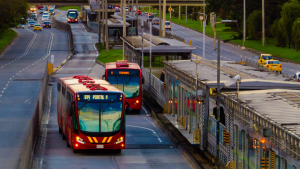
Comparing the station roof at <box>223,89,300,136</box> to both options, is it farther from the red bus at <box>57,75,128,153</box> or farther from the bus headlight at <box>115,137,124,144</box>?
the bus headlight at <box>115,137,124,144</box>

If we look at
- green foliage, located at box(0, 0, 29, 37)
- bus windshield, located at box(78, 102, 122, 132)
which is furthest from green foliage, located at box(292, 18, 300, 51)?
bus windshield, located at box(78, 102, 122, 132)

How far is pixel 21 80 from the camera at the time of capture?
57.0 metres

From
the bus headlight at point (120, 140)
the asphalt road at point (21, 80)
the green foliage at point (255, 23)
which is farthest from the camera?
the green foliage at point (255, 23)

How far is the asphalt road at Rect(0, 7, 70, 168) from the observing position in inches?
1173

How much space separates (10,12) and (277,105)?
2742 inches

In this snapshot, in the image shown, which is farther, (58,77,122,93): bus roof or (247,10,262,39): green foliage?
(247,10,262,39): green foliage

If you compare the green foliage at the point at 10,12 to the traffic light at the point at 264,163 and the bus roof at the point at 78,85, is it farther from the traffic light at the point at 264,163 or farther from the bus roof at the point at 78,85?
the traffic light at the point at 264,163

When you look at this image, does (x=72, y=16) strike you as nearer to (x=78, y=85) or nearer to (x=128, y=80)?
(x=128, y=80)

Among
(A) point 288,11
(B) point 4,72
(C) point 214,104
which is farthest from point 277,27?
(C) point 214,104

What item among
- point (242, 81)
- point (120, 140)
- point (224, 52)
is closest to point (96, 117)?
point (120, 140)

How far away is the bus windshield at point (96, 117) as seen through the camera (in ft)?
80.9

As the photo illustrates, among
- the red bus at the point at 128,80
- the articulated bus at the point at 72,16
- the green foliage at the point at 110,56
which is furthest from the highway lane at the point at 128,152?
the articulated bus at the point at 72,16

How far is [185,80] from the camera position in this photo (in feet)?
92.7

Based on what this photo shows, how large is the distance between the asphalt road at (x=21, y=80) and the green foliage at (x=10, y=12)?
4370 millimetres
